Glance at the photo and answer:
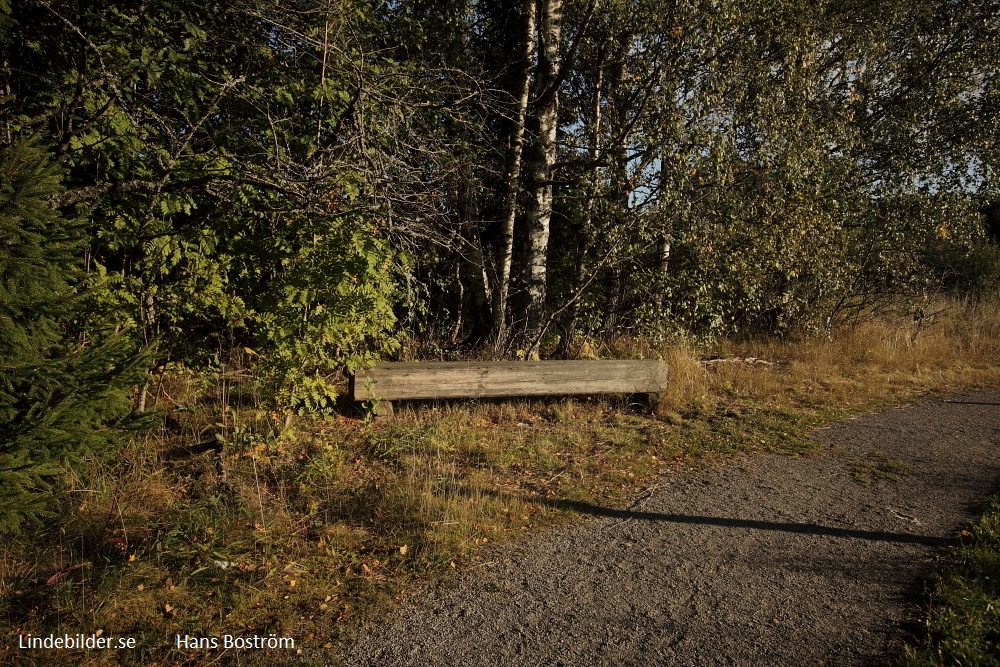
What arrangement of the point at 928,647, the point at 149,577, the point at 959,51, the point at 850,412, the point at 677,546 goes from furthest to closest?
the point at 959,51, the point at 850,412, the point at 677,546, the point at 149,577, the point at 928,647

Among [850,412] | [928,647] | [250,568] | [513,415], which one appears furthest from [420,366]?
[850,412]

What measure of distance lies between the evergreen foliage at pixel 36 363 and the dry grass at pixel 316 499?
29.6 inches

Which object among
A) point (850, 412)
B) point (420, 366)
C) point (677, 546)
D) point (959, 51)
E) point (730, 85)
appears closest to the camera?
point (677, 546)

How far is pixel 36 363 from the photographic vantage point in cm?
331

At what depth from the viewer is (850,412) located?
26.4ft

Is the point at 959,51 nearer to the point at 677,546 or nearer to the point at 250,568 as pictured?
the point at 677,546

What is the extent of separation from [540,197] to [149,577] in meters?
6.82

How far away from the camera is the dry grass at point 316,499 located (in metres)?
3.48

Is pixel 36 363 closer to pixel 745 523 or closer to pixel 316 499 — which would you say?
pixel 316 499

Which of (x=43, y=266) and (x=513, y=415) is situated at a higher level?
(x=43, y=266)

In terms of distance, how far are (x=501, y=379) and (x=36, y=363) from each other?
4695 millimetres

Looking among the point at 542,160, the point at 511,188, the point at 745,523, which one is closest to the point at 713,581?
the point at 745,523

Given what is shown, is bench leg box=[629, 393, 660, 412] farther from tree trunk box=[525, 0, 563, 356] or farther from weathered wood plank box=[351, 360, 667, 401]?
tree trunk box=[525, 0, 563, 356]

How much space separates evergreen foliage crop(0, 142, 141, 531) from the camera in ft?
10.5
